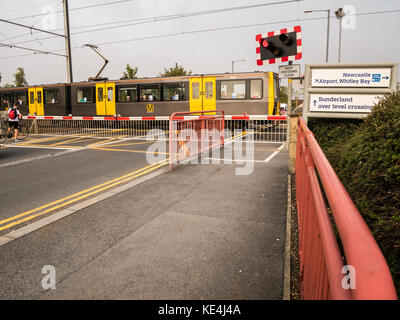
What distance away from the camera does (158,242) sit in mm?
3885

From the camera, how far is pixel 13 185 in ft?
22.0

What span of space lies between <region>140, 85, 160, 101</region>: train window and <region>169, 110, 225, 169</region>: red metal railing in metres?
9.12

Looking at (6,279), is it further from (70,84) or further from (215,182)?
(70,84)

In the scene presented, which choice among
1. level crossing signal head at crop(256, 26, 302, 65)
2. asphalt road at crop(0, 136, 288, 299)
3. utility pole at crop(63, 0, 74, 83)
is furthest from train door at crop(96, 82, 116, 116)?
asphalt road at crop(0, 136, 288, 299)

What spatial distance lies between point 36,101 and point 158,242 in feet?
80.2

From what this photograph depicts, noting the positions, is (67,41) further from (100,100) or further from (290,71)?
(290,71)

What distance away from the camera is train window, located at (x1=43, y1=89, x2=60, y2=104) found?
76.4ft

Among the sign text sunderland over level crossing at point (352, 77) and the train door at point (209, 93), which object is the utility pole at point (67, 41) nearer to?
the train door at point (209, 93)

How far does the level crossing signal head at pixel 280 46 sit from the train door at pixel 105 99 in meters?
13.7

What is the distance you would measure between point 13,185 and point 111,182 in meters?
2.03

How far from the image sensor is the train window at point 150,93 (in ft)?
64.1

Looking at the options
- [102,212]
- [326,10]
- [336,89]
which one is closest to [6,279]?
[102,212]

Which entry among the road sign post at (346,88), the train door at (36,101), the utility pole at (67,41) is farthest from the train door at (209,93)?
the train door at (36,101)

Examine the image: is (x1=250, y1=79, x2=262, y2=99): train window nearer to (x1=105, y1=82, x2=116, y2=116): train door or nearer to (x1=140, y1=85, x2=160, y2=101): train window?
(x1=140, y1=85, x2=160, y2=101): train window
